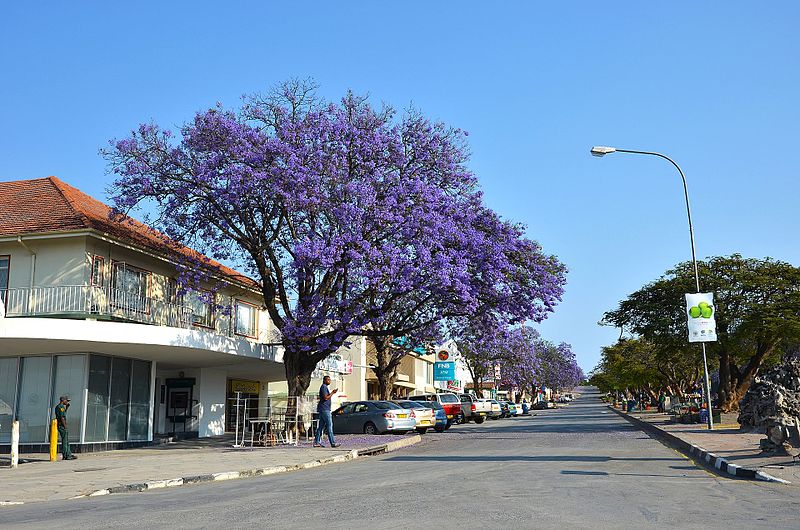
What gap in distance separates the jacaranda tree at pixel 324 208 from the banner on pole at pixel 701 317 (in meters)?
6.10

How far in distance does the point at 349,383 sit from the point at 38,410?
106 ft

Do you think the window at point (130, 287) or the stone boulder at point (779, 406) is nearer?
the stone boulder at point (779, 406)

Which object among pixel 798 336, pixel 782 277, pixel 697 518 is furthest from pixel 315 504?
pixel 782 277

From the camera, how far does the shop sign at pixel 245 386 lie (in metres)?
35.2

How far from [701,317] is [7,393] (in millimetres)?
22209

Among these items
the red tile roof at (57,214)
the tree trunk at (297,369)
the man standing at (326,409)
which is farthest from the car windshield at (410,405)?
the man standing at (326,409)

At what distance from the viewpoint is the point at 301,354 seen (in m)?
26.9

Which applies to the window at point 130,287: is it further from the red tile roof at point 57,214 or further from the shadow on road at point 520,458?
the shadow on road at point 520,458

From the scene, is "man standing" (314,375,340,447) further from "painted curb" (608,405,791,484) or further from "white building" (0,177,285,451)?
"painted curb" (608,405,791,484)

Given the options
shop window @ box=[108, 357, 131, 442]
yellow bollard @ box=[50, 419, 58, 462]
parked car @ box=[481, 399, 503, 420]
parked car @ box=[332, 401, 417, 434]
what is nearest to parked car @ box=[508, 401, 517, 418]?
parked car @ box=[481, 399, 503, 420]

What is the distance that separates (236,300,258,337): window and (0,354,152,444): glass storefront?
8.38 metres

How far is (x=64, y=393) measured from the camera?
2398 cm

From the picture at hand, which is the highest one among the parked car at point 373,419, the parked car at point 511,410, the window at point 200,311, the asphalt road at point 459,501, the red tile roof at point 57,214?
the red tile roof at point 57,214

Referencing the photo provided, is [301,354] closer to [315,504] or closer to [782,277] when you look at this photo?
[315,504]
